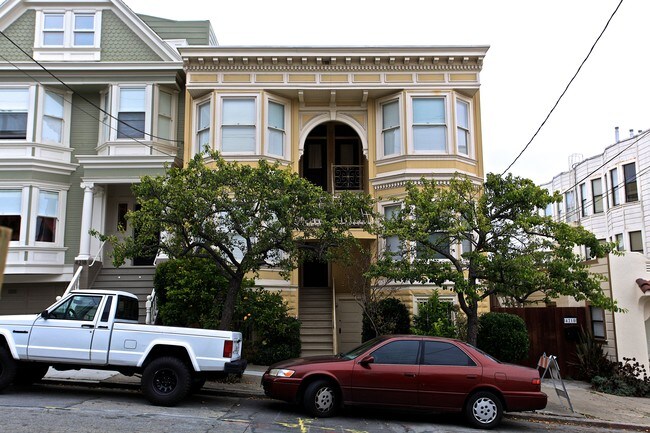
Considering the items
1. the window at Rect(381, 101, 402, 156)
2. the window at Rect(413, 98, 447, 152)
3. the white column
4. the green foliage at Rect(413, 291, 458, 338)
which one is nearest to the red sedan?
the green foliage at Rect(413, 291, 458, 338)

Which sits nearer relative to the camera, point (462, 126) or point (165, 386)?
point (165, 386)

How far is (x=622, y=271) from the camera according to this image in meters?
14.5

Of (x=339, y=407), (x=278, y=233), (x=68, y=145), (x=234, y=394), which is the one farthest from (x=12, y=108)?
(x=339, y=407)

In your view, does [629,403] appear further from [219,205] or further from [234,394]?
[219,205]

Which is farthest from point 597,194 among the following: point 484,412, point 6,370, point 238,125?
point 6,370

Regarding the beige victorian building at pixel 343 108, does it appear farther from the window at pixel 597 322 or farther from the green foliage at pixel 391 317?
the window at pixel 597 322

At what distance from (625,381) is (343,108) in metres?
11.4

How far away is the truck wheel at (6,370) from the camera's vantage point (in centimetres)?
923

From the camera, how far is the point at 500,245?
1121 cm

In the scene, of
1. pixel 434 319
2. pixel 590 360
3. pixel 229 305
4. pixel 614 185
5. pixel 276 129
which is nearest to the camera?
pixel 229 305

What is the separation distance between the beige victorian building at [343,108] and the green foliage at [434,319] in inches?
55.9

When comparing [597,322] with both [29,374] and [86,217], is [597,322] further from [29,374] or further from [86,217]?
[86,217]

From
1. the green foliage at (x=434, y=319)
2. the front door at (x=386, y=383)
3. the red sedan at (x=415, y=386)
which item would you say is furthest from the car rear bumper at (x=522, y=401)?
the green foliage at (x=434, y=319)

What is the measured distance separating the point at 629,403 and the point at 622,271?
3880mm
